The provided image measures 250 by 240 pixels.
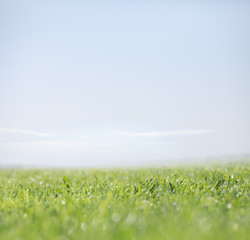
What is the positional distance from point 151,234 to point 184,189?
8.38ft

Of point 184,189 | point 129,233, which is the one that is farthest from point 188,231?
point 184,189

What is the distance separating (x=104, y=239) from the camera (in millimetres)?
2646

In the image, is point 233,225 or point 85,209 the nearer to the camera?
point 233,225

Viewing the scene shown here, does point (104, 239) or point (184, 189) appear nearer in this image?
point (104, 239)

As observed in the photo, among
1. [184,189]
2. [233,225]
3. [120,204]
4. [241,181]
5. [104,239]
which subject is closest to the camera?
[104,239]

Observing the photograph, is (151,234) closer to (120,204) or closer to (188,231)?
(188,231)

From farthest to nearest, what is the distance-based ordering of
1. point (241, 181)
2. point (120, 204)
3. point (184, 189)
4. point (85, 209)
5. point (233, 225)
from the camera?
point (241, 181), point (184, 189), point (120, 204), point (85, 209), point (233, 225)

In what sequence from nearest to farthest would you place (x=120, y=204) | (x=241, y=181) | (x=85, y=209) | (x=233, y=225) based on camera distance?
(x=233, y=225), (x=85, y=209), (x=120, y=204), (x=241, y=181)

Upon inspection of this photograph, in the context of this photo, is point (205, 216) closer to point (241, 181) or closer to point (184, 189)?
point (184, 189)

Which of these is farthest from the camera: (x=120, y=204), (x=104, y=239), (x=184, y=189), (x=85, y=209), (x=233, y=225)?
(x=184, y=189)

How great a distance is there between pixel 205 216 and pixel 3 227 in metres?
2.34

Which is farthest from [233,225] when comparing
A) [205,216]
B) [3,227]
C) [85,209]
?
[3,227]

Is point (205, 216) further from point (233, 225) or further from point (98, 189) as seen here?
point (98, 189)

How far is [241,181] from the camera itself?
5938mm
